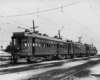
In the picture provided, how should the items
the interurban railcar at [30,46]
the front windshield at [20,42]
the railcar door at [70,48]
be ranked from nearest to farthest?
1. the interurban railcar at [30,46]
2. the front windshield at [20,42]
3. the railcar door at [70,48]

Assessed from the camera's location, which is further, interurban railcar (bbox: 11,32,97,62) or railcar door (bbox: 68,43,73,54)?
railcar door (bbox: 68,43,73,54)

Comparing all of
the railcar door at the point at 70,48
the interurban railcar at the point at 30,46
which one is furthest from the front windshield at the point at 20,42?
the railcar door at the point at 70,48

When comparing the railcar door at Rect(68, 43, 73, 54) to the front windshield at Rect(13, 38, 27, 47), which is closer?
the front windshield at Rect(13, 38, 27, 47)

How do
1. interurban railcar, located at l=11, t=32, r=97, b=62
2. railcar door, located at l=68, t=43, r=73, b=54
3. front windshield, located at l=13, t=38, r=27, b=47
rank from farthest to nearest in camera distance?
railcar door, located at l=68, t=43, r=73, b=54, front windshield, located at l=13, t=38, r=27, b=47, interurban railcar, located at l=11, t=32, r=97, b=62

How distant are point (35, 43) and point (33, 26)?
1377 centimetres

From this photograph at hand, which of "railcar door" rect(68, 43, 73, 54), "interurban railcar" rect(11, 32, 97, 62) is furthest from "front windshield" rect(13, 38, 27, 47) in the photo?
"railcar door" rect(68, 43, 73, 54)

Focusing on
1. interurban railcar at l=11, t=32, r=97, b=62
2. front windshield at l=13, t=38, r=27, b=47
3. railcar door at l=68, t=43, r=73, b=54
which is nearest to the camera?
interurban railcar at l=11, t=32, r=97, b=62

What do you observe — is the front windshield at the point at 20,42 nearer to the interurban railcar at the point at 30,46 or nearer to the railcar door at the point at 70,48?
the interurban railcar at the point at 30,46

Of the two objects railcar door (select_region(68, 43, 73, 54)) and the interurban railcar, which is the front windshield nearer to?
the interurban railcar

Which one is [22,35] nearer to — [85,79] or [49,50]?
[49,50]

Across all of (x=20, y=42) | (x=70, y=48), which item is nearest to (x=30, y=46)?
(x=20, y=42)

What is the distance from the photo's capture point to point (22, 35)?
19.6m

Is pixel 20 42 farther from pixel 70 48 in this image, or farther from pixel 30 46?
pixel 70 48

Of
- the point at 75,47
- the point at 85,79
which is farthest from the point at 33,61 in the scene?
the point at 75,47
